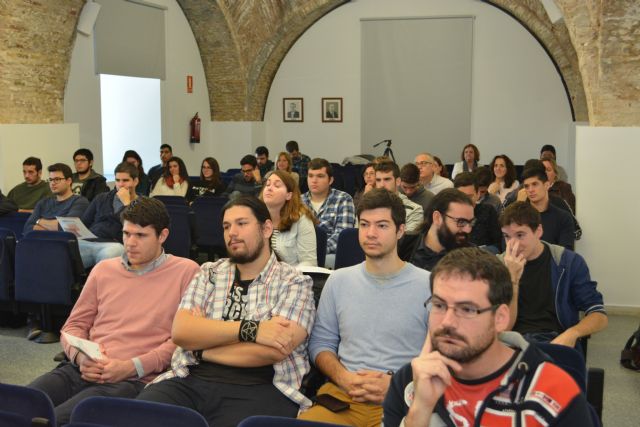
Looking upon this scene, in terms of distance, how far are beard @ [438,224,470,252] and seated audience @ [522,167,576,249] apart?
154 cm

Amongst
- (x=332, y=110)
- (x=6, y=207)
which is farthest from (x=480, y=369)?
(x=332, y=110)

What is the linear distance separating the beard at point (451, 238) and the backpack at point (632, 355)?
81.9 inches

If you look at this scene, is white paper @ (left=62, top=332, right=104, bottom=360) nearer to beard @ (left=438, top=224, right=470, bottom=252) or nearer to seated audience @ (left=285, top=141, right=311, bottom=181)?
beard @ (left=438, top=224, right=470, bottom=252)

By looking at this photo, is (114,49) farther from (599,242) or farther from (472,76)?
(599,242)

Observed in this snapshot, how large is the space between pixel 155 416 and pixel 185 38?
45.2ft

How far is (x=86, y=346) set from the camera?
360 centimetres

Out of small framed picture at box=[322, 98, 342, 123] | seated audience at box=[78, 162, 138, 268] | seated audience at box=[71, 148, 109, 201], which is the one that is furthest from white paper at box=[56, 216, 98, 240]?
small framed picture at box=[322, 98, 342, 123]

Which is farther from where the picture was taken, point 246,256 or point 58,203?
point 58,203

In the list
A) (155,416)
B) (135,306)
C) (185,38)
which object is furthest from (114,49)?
(155,416)

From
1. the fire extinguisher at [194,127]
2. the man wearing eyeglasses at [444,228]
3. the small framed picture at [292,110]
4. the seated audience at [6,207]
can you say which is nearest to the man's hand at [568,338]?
the man wearing eyeglasses at [444,228]

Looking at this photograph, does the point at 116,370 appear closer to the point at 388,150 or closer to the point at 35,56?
the point at 35,56

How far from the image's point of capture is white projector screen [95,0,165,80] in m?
12.4

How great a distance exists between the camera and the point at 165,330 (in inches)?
151

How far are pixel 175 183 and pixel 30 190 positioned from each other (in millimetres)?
2018
